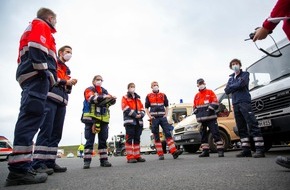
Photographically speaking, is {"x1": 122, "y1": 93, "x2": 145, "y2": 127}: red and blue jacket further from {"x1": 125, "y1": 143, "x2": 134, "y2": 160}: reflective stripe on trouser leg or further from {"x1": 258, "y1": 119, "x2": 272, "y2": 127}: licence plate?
{"x1": 258, "y1": 119, "x2": 272, "y2": 127}: licence plate

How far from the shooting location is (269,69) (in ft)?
19.6

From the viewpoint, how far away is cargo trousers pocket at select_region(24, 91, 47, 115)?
9.89ft

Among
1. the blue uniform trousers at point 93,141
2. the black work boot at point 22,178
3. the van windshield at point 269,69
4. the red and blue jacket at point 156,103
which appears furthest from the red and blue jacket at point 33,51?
the van windshield at point 269,69

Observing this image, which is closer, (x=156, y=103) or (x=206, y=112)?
(x=206, y=112)

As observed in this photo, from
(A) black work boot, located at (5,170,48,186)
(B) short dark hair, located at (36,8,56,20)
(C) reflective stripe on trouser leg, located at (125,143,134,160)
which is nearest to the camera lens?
(A) black work boot, located at (5,170,48,186)

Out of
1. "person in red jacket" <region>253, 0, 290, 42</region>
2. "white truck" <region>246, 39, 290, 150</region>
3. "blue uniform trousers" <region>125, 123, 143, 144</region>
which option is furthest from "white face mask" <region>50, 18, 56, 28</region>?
"white truck" <region>246, 39, 290, 150</region>

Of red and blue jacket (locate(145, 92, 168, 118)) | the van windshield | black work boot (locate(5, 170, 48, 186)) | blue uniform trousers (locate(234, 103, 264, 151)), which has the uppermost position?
the van windshield

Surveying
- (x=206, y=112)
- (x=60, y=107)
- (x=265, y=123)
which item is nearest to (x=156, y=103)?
(x=206, y=112)

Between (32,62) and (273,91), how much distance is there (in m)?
4.48

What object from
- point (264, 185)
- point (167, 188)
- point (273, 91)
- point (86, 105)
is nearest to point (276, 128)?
point (273, 91)

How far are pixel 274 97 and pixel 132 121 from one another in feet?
10.7

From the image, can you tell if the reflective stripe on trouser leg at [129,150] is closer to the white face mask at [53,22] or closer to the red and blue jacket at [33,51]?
the red and blue jacket at [33,51]

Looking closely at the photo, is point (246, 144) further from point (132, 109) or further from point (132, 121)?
point (132, 109)

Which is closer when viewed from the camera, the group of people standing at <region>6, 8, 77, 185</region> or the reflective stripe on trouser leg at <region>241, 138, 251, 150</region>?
the group of people standing at <region>6, 8, 77, 185</region>
